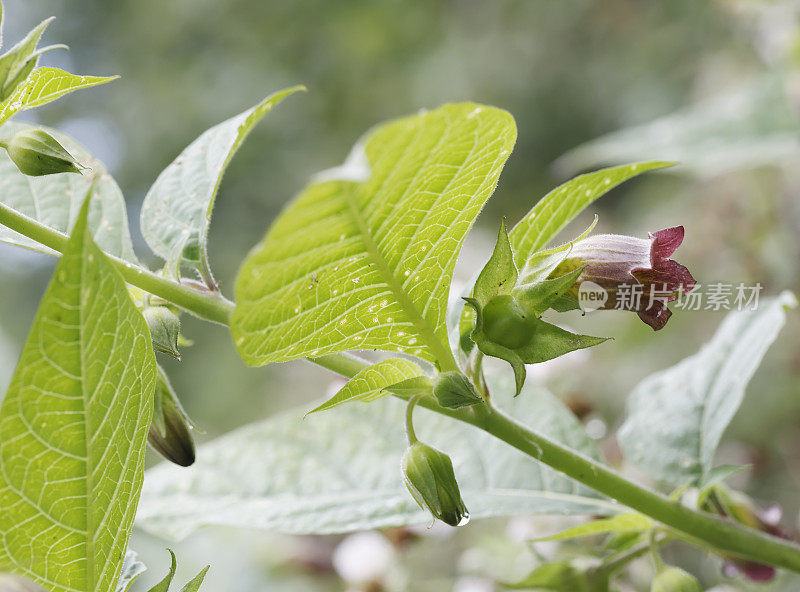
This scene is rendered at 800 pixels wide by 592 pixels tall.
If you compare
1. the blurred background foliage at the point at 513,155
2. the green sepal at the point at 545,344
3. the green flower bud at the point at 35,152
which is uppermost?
the green flower bud at the point at 35,152

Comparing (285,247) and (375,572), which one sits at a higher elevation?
(285,247)

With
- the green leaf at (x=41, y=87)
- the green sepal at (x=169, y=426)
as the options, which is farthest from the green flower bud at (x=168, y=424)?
the green leaf at (x=41, y=87)

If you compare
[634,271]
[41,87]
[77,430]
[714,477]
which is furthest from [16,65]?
[714,477]

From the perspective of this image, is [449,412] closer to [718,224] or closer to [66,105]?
[718,224]

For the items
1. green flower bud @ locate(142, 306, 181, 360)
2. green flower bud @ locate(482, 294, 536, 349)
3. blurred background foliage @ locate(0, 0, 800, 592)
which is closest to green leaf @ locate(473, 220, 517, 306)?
green flower bud @ locate(482, 294, 536, 349)

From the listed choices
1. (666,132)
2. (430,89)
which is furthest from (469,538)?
(430,89)

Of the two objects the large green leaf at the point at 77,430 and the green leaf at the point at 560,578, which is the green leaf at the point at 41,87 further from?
the green leaf at the point at 560,578

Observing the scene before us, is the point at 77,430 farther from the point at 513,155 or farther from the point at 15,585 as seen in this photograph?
the point at 513,155
